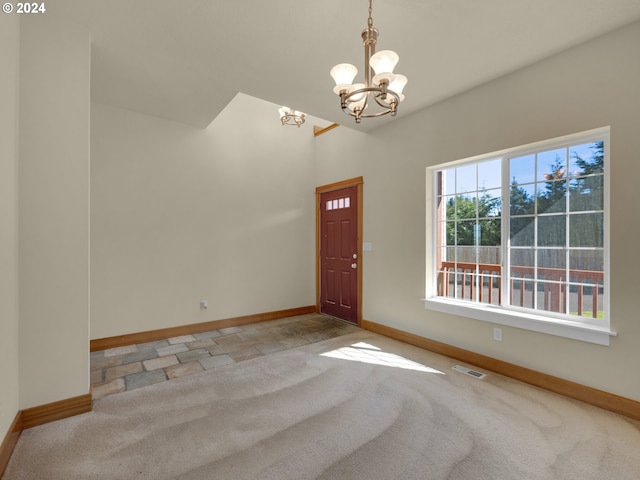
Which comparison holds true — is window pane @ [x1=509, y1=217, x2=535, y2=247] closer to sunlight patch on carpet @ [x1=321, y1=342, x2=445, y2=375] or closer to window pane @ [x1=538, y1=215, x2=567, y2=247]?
window pane @ [x1=538, y1=215, x2=567, y2=247]

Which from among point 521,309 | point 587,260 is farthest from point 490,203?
point 521,309

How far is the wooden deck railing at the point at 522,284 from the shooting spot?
2.54 metres

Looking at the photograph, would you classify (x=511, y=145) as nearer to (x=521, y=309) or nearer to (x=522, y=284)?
(x=522, y=284)

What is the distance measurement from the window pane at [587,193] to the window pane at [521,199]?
293 millimetres

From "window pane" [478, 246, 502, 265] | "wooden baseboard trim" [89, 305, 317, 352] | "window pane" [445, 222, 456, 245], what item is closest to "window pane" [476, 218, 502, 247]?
"window pane" [478, 246, 502, 265]

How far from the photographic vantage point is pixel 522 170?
293 centimetres

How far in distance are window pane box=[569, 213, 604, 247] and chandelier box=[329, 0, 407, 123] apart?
194 cm

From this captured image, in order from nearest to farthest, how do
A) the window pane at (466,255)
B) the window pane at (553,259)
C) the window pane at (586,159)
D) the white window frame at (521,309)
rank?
the white window frame at (521,309) < the window pane at (586,159) < the window pane at (553,259) < the window pane at (466,255)

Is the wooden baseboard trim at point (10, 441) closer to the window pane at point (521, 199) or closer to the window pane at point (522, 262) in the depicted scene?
the window pane at point (522, 262)

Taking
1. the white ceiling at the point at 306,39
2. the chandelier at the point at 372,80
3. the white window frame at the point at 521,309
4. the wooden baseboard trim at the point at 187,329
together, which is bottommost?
the wooden baseboard trim at the point at 187,329

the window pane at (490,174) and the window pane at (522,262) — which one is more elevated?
the window pane at (490,174)

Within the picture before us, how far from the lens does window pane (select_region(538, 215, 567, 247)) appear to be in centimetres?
266

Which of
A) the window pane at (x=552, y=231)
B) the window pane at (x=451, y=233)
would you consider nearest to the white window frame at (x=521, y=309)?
the window pane at (x=451, y=233)

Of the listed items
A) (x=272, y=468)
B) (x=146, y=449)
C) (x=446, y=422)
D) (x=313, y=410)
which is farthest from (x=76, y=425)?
(x=446, y=422)
